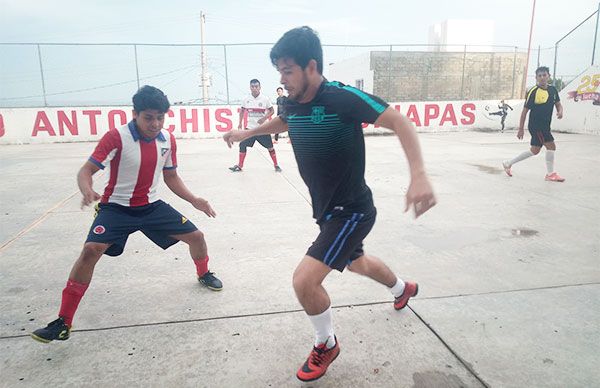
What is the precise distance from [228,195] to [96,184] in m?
2.41

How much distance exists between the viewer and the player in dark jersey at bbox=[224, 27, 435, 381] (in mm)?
2084

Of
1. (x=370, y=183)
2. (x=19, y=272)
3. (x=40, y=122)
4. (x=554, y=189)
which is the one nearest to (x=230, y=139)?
(x=19, y=272)

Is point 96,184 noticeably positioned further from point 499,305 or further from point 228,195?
point 499,305

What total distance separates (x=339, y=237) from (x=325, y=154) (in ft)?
1.43

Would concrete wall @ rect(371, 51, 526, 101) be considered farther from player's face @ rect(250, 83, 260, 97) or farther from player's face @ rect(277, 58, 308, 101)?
player's face @ rect(277, 58, 308, 101)

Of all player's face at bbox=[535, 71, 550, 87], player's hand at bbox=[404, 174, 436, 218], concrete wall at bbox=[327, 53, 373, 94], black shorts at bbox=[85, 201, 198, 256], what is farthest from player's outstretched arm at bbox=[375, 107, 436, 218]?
concrete wall at bbox=[327, 53, 373, 94]

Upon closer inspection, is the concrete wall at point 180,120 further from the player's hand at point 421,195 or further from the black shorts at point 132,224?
the player's hand at point 421,195

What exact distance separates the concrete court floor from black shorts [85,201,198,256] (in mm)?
492

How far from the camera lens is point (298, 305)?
9.78ft

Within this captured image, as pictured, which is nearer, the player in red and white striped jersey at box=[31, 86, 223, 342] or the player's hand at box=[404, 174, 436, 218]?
the player's hand at box=[404, 174, 436, 218]

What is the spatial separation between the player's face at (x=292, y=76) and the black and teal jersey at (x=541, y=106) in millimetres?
6515

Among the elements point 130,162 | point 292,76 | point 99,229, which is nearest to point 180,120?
point 130,162

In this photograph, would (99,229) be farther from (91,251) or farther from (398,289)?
→ (398,289)

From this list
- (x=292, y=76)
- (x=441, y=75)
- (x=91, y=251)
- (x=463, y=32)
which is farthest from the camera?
(x=463, y=32)
